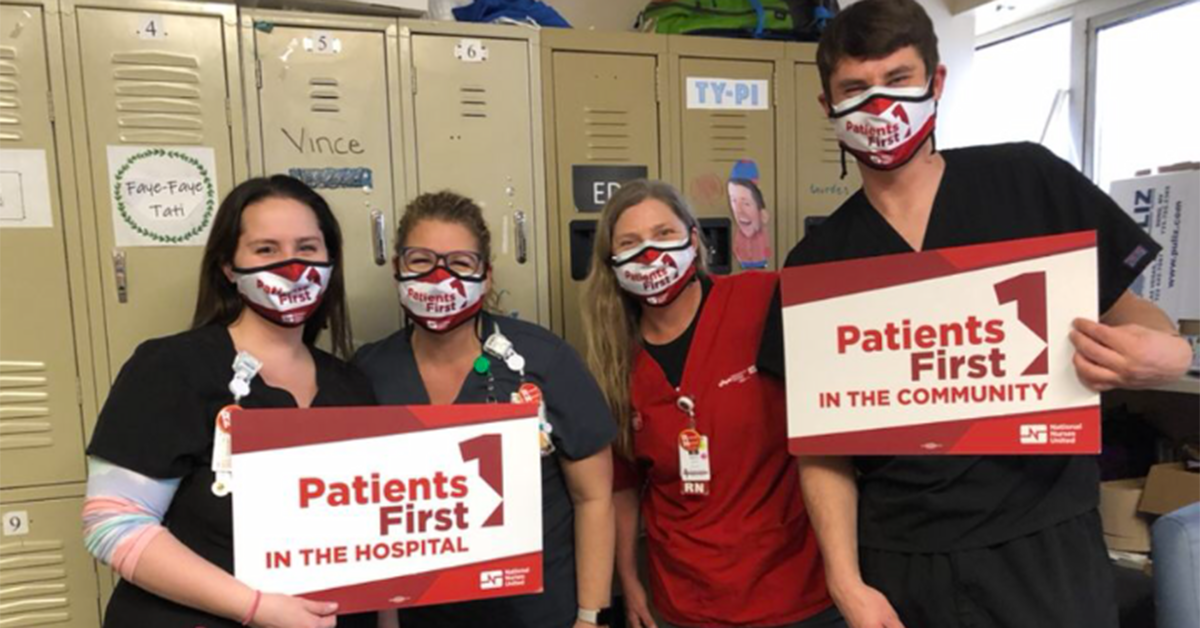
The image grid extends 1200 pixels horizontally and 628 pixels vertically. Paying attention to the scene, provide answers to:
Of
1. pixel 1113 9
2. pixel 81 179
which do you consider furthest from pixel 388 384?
pixel 1113 9

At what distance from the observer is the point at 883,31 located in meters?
1.22

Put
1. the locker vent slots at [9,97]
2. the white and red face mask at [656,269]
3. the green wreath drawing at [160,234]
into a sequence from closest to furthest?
the white and red face mask at [656,269]
the locker vent slots at [9,97]
the green wreath drawing at [160,234]

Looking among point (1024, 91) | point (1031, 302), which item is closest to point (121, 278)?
point (1031, 302)

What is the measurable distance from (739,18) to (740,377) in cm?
173

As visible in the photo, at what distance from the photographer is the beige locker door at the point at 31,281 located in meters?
2.00

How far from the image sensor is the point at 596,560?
163 centimetres

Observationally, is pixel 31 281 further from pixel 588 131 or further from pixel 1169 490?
pixel 1169 490

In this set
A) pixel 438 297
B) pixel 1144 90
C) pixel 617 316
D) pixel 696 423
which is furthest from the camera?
pixel 1144 90

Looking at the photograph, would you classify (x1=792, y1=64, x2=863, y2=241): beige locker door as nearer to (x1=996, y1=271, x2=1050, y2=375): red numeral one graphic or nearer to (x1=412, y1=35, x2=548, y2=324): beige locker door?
(x1=412, y1=35, x2=548, y2=324): beige locker door

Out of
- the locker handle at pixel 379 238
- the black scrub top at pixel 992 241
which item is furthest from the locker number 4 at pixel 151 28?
the black scrub top at pixel 992 241

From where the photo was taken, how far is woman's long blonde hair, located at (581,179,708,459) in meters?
1.74

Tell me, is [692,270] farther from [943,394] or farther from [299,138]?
[299,138]

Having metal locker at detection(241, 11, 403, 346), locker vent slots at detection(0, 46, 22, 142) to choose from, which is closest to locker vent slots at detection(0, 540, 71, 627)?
metal locker at detection(241, 11, 403, 346)

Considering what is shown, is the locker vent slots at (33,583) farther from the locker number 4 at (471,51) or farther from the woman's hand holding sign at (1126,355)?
the woman's hand holding sign at (1126,355)
